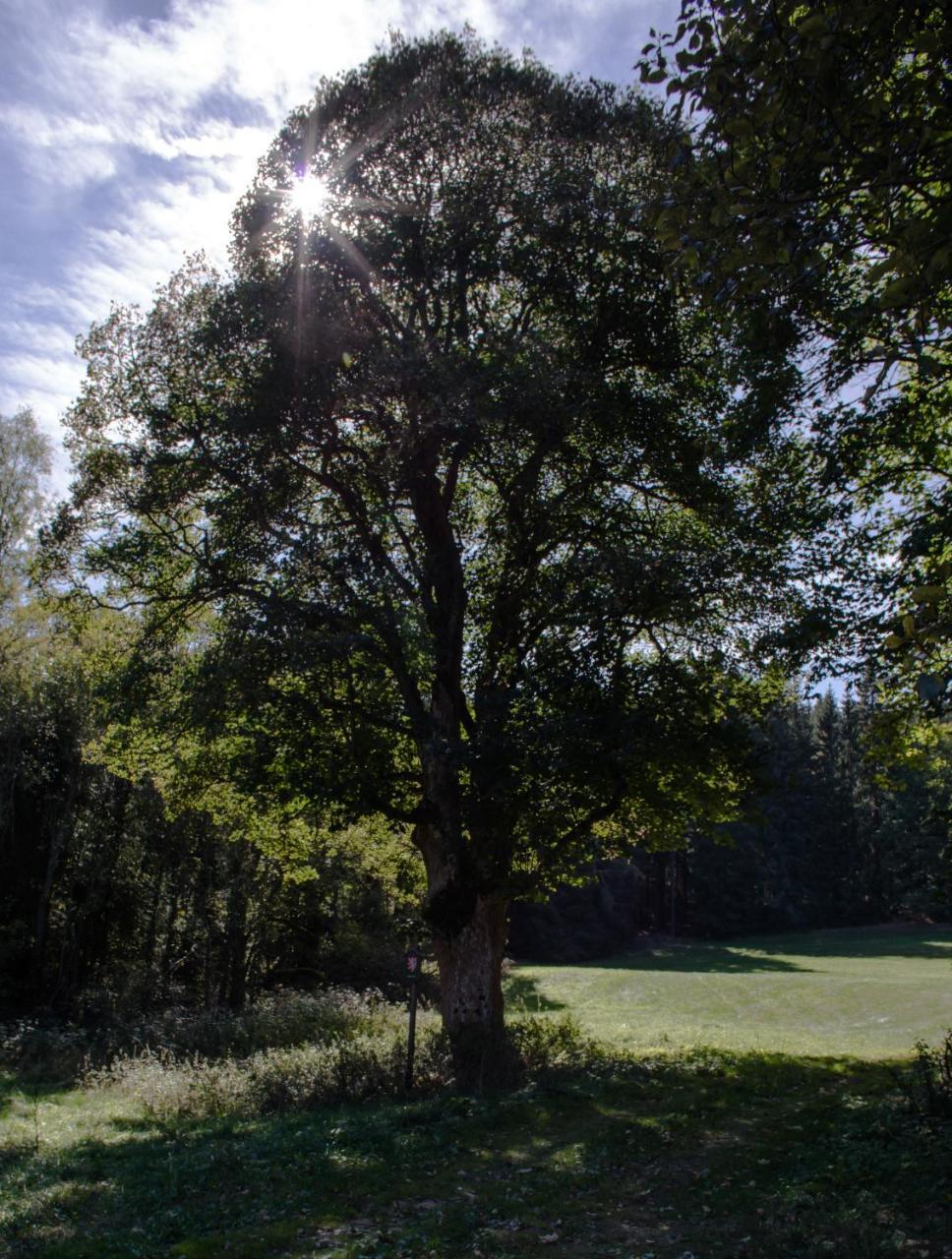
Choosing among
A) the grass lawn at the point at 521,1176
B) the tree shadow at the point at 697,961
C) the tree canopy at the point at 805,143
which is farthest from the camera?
the tree shadow at the point at 697,961

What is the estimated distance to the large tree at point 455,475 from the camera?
533 inches

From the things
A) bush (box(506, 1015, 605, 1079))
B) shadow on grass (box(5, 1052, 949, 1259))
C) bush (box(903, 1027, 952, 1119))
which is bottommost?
bush (box(506, 1015, 605, 1079))

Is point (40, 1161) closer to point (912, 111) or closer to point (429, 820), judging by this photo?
point (429, 820)

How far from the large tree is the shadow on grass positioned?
332 cm

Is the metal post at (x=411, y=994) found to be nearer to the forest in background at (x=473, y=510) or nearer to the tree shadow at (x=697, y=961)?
the forest in background at (x=473, y=510)

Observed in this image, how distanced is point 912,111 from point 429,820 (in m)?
12.2

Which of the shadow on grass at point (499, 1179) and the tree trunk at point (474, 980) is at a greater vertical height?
the tree trunk at point (474, 980)

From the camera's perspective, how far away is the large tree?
533 inches

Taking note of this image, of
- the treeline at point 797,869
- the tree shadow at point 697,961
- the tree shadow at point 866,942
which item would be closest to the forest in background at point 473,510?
the tree shadow at point 697,961

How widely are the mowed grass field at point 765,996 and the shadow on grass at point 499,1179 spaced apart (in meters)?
7.15

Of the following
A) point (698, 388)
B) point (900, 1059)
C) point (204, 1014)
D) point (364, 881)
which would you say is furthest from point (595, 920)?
→ point (698, 388)

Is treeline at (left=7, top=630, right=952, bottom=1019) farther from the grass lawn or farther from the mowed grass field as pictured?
the grass lawn

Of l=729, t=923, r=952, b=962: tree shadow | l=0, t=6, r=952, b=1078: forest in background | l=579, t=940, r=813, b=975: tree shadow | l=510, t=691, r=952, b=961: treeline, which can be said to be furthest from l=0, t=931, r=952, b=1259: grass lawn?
l=510, t=691, r=952, b=961: treeline

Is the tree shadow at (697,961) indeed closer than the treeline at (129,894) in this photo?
No
